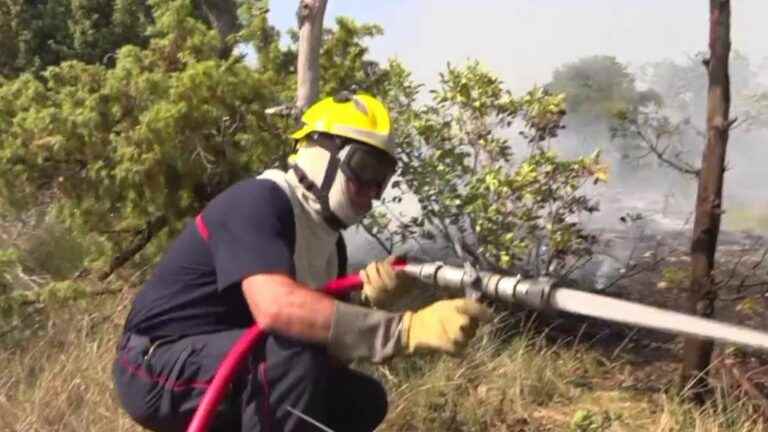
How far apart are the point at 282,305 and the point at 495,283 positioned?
557 mm

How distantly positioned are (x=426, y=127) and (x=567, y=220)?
0.94 metres

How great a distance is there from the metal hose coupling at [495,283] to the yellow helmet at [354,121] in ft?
1.26

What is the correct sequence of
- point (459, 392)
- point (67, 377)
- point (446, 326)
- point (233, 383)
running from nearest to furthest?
1. point (446, 326)
2. point (233, 383)
3. point (67, 377)
4. point (459, 392)

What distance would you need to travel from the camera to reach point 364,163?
3.18m

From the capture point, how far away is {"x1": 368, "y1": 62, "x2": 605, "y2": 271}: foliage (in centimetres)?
557

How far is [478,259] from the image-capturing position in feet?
19.0

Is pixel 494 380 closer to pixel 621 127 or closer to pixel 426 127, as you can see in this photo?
pixel 426 127

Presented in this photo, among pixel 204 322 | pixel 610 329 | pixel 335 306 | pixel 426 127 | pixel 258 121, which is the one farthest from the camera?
pixel 610 329

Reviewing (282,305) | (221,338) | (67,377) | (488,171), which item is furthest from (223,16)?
(282,305)

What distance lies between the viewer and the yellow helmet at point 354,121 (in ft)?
10.5

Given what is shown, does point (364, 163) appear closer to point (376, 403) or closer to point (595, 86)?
point (376, 403)

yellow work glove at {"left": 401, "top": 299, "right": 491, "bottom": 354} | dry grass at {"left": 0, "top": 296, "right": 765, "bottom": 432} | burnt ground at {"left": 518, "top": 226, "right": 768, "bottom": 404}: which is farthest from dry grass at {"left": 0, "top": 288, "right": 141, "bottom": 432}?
burnt ground at {"left": 518, "top": 226, "right": 768, "bottom": 404}

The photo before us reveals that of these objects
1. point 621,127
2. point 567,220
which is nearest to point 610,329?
point 567,220

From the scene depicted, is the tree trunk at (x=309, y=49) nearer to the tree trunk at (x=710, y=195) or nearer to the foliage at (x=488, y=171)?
the foliage at (x=488, y=171)
